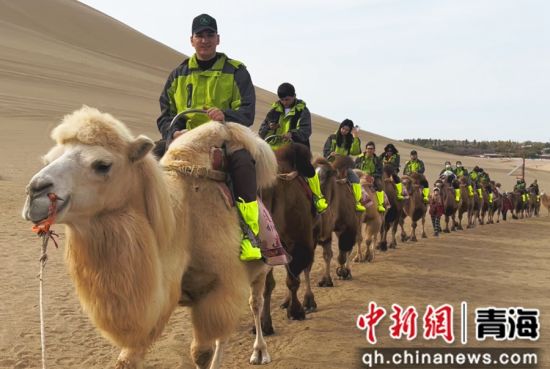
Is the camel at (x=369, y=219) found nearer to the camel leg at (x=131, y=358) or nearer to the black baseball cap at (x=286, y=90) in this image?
the black baseball cap at (x=286, y=90)

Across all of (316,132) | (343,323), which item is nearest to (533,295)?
(343,323)

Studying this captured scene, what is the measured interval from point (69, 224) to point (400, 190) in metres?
13.2

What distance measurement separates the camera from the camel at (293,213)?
6.61 m

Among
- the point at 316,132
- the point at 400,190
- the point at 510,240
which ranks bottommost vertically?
the point at 510,240

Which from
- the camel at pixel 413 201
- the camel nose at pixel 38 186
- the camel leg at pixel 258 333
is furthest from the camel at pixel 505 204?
the camel nose at pixel 38 186

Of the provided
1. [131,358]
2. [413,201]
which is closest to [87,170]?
[131,358]

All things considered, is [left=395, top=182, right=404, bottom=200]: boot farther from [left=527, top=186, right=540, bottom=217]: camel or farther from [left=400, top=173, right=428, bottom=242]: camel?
[left=527, top=186, right=540, bottom=217]: camel

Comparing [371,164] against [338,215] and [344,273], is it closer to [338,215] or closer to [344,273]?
[338,215]

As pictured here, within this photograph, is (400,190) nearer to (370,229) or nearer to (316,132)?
(370,229)

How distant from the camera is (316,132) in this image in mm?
72750

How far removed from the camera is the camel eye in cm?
324

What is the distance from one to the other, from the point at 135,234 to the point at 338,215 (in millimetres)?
6677

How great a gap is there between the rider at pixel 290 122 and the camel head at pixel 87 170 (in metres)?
4.07

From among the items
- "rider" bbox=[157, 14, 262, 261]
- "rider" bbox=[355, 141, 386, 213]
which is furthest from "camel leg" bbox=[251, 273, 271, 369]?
"rider" bbox=[355, 141, 386, 213]
